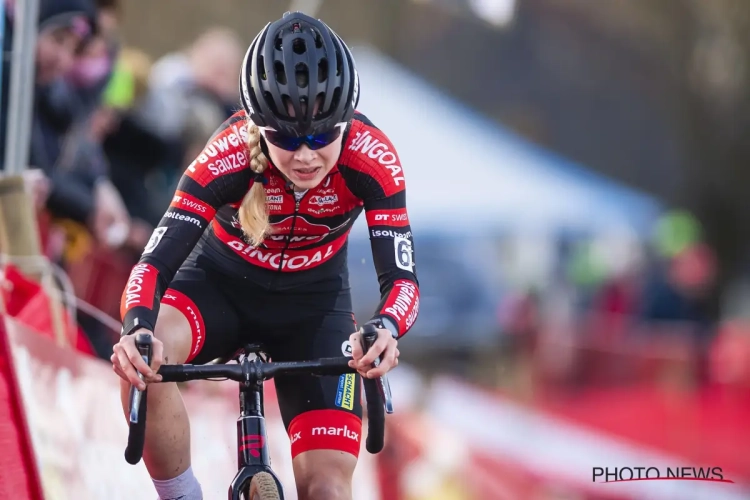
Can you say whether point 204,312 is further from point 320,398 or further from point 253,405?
point 320,398

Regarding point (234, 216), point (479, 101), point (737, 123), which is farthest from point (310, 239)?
point (737, 123)

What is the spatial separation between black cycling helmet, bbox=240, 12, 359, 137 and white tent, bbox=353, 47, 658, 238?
10.4m

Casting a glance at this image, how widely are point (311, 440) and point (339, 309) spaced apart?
2.13 feet

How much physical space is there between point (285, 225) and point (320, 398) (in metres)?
0.76

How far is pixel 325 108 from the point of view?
13.8 feet

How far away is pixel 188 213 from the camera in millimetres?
4344

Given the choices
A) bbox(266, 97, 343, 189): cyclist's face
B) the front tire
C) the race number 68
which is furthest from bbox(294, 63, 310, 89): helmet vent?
the front tire

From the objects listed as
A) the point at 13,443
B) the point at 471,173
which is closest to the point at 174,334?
the point at 13,443

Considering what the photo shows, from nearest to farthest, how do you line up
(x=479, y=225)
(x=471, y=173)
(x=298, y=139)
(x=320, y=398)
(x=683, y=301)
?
(x=298, y=139) → (x=320, y=398) → (x=683, y=301) → (x=471, y=173) → (x=479, y=225)

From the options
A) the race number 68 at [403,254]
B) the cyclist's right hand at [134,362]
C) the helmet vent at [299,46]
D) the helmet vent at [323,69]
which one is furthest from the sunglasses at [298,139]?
the cyclist's right hand at [134,362]

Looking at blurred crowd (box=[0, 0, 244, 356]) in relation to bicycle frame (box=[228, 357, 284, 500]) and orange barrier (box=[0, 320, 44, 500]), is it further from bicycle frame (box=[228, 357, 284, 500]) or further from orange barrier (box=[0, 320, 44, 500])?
bicycle frame (box=[228, 357, 284, 500])

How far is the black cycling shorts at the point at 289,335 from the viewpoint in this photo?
464 centimetres

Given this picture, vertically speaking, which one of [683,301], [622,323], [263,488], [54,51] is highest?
[683,301]

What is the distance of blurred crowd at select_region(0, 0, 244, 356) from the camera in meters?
7.24
